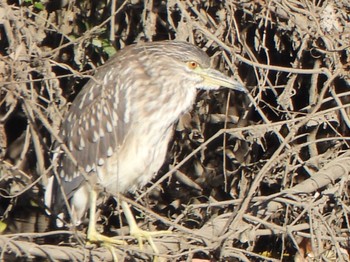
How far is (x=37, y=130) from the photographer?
4891mm

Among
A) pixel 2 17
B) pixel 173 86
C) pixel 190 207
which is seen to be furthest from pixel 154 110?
pixel 2 17

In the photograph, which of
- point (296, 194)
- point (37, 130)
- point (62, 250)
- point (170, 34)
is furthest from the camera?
point (170, 34)

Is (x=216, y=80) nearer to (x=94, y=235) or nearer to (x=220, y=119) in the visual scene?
(x=220, y=119)

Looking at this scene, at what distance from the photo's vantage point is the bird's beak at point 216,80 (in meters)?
4.77

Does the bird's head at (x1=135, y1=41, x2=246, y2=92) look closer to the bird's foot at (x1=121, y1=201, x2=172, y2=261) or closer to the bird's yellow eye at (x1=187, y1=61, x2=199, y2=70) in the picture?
the bird's yellow eye at (x1=187, y1=61, x2=199, y2=70)

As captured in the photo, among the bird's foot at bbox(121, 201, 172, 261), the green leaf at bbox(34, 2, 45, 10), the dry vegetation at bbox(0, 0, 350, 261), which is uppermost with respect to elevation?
the green leaf at bbox(34, 2, 45, 10)

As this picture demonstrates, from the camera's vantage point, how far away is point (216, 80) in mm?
4801

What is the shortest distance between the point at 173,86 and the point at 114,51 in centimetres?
58

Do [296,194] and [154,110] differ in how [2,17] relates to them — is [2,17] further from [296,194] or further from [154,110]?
[296,194]

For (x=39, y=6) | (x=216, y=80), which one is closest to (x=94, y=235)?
(x=216, y=80)

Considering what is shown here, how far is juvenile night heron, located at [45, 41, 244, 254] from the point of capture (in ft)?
15.9

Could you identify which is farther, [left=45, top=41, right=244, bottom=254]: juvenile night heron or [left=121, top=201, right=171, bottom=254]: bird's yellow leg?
[left=45, top=41, right=244, bottom=254]: juvenile night heron

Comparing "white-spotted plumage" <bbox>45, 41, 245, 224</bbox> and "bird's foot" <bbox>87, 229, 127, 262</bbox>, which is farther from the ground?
"white-spotted plumage" <bbox>45, 41, 245, 224</bbox>

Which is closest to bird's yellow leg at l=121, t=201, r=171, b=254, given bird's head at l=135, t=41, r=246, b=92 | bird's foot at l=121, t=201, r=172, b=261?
bird's foot at l=121, t=201, r=172, b=261
